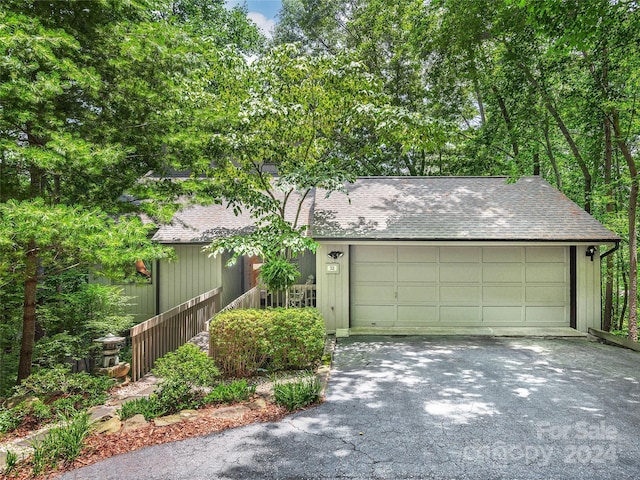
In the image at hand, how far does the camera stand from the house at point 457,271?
8734 millimetres

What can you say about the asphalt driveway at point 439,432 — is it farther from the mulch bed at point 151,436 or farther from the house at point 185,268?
the house at point 185,268

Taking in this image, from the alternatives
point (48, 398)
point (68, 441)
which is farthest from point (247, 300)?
point (68, 441)

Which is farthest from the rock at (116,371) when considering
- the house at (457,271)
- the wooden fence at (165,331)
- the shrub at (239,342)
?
the house at (457,271)

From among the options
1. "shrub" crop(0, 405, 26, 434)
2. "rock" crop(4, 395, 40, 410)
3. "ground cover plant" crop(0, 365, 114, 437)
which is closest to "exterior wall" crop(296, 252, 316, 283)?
"ground cover plant" crop(0, 365, 114, 437)

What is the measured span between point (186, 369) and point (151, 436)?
3.35ft

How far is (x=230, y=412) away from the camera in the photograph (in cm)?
461

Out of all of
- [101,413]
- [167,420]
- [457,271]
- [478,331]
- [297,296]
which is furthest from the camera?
[297,296]

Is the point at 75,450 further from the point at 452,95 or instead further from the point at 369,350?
Answer: the point at 452,95

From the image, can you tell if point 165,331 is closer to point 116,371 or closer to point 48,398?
point 116,371

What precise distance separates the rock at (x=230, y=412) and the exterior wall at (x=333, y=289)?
426 centimetres

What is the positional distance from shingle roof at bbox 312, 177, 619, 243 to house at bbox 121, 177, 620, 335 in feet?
0.12

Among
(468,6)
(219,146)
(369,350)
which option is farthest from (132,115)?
(468,6)

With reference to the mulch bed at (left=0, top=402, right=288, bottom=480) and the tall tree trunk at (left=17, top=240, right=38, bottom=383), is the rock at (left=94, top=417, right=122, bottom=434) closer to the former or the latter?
the mulch bed at (left=0, top=402, right=288, bottom=480)

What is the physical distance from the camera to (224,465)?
139 inches
